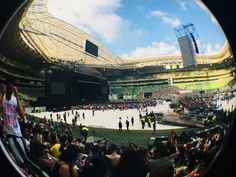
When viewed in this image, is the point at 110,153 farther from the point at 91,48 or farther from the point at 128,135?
the point at 91,48

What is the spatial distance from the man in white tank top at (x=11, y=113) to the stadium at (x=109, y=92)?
0.17 feet

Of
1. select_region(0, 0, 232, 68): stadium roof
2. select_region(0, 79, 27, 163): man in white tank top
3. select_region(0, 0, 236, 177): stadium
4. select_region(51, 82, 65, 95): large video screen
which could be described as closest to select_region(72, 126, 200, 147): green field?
select_region(0, 0, 236, 177): stadium

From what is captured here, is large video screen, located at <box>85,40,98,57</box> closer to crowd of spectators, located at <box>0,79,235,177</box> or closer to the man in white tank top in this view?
crowd of spectators, located at <box>0,79,235,177</box>

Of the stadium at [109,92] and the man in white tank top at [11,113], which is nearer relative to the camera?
the stadium at [109,92]

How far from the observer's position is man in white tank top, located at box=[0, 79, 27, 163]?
2.49 m

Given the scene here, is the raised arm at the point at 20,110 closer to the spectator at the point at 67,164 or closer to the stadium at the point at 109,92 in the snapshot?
the stadium at the point at 109,92

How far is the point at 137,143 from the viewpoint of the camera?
93.3 inches

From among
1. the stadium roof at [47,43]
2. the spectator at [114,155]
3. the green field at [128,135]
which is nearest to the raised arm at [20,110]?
the stadium roof at [47,43]

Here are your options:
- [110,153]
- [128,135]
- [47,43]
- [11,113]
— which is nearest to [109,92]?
[128,135]

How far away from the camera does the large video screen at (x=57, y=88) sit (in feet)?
8.07

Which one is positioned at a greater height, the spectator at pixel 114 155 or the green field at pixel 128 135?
the green field at pixel 128 135

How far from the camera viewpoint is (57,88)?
2.46 metres

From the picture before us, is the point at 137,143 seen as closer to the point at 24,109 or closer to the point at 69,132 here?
the point at 69,132

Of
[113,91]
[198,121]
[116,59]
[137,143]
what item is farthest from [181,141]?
[116,59]
